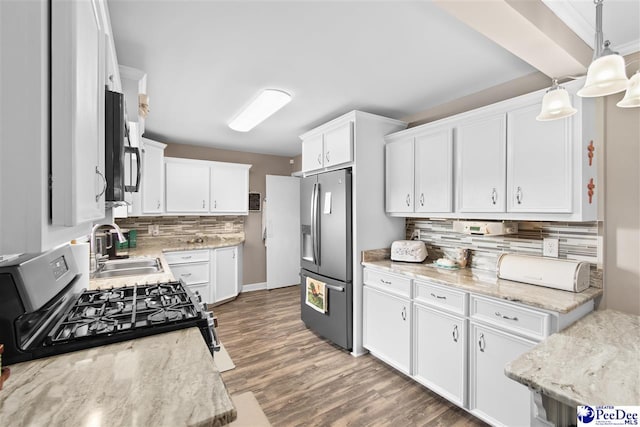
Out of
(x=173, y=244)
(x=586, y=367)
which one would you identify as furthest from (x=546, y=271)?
(x=173, y=244)

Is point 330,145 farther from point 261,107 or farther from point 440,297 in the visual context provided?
point 440,297

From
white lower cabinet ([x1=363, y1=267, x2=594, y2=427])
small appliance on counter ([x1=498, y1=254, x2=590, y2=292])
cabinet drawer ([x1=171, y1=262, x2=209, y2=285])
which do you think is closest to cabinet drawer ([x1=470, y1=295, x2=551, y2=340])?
white lower cabinet ([x1=363, y1=267, x2=594, y2=427])

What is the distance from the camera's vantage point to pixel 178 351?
41.3 inches

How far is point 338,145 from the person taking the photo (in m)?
3.04

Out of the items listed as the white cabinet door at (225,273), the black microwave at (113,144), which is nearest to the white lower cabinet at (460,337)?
the black microwave at (113,144)

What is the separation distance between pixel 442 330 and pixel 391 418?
70cm

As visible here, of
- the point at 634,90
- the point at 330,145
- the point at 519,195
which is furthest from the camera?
the point at 330,145

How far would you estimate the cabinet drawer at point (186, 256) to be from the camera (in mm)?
3874

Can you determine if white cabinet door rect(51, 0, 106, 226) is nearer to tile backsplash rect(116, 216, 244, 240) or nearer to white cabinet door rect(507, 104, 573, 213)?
white cabinet door rect(507, 104, 573, 213)

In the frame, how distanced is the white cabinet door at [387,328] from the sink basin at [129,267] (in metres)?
1.92

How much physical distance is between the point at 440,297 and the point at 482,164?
1.06 metres

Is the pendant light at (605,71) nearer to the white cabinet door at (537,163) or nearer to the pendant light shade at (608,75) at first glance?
the pendant light shade at (608,75)

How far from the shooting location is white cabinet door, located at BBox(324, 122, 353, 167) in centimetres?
290

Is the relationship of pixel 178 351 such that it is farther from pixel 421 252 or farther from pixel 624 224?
pixel 624 224
